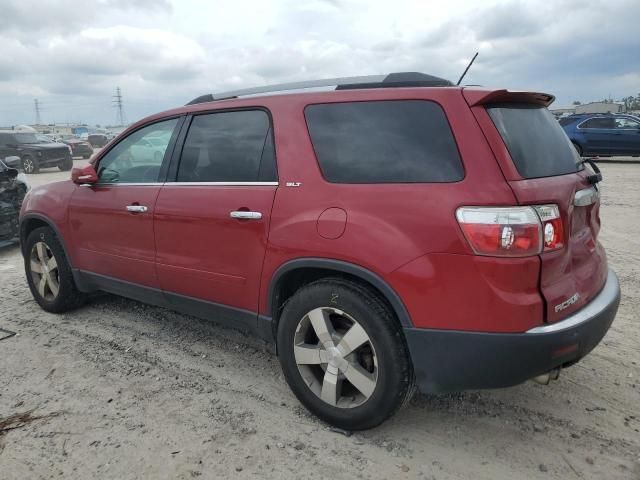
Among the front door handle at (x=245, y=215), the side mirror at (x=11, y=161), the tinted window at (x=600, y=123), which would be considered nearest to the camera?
the front door handle at (x=245, y=215)

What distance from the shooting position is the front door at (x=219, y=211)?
114 inches

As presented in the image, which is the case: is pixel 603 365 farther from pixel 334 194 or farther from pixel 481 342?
pixel 334 194

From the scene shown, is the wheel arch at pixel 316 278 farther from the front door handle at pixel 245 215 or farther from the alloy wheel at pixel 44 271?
the alloy wheel at pixel 44 271

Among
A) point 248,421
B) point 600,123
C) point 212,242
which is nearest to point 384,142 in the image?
point 212,242

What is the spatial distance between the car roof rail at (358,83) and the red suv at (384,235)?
0.04 ft

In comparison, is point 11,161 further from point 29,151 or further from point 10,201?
point 29,151

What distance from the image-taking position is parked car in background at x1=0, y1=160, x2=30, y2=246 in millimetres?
7055

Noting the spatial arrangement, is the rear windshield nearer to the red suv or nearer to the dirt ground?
the red suv

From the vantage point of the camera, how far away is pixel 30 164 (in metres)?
18.8

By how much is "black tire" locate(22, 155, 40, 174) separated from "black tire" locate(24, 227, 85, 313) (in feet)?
53.8

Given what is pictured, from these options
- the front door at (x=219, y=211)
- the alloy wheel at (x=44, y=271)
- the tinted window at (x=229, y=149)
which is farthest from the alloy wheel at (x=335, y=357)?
the alloy wheel at (x=44, y=271)

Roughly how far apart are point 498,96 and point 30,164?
795 inches

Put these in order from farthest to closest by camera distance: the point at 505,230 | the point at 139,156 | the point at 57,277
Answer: the point at 57,277
the point at 139,156
the point at 505,230

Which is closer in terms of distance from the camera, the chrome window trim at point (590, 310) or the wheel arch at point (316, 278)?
the chrome window trim at point (590, 310)
